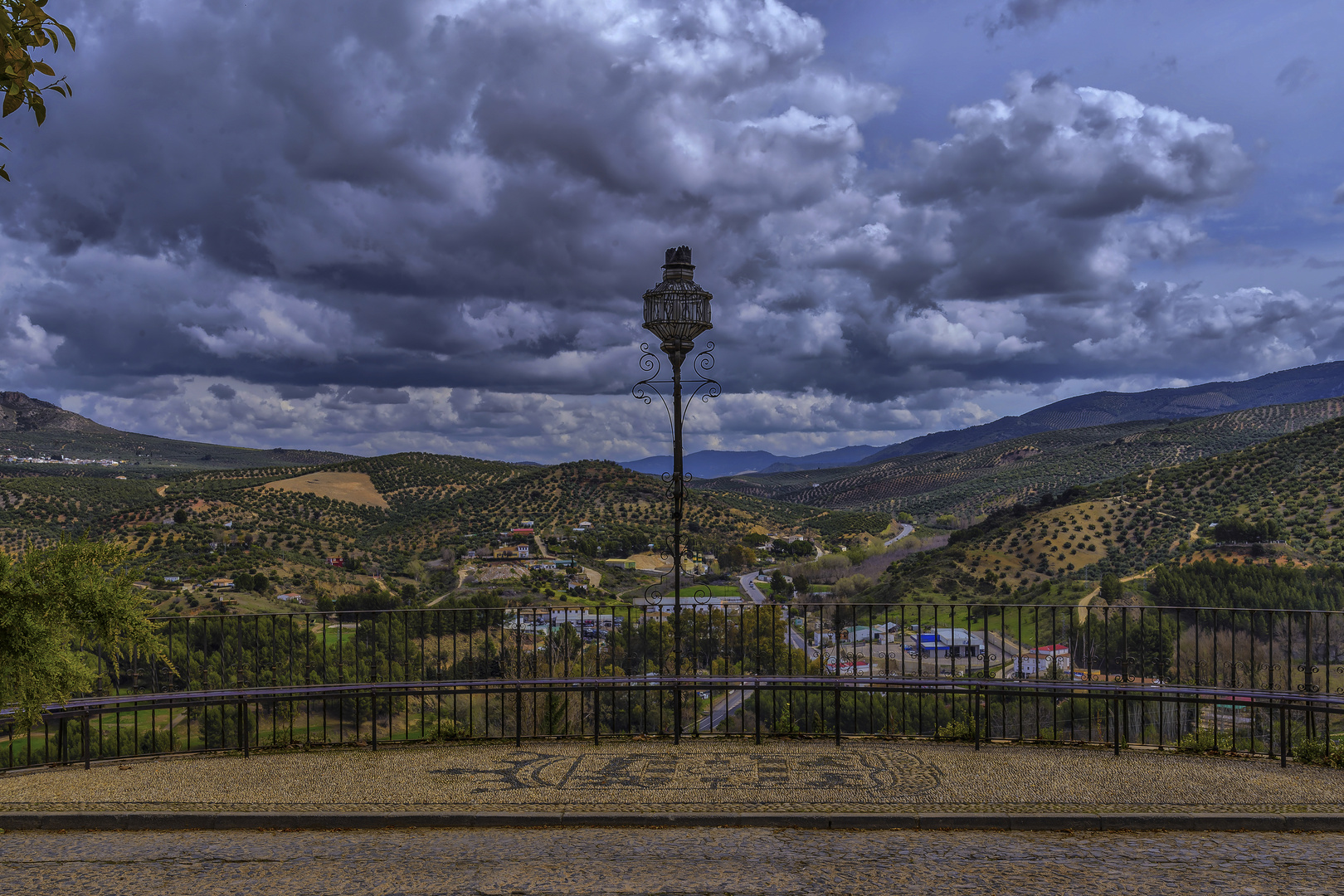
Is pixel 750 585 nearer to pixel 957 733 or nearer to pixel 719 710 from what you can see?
pixel 719 710

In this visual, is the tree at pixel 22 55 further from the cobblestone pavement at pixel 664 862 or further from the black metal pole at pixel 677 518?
the black metal pole at pixel 677 518

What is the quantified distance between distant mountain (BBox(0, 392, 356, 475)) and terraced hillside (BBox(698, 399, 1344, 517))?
6737 centimetres

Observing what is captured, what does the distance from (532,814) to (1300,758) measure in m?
6.70

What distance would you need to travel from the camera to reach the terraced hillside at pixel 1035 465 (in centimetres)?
7869

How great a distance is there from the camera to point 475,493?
65688mm

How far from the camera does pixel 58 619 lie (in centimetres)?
635

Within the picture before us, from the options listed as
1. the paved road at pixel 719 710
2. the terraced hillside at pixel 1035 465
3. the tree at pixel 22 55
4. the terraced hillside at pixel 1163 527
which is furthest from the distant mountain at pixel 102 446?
the tree at pixel 22 55

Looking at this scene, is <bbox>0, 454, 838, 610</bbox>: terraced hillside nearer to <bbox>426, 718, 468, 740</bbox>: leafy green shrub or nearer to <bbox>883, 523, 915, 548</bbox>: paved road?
<bbox>883, 523, 915, 548</bbox>: paved road

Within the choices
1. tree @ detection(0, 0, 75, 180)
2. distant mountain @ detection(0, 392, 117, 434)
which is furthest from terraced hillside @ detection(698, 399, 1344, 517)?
distant mountain @ detection(0, 392, 117, 434)

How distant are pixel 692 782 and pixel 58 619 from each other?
16.8 feet

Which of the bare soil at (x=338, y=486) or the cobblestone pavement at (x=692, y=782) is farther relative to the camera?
the bare soil at (x=338, y=486)

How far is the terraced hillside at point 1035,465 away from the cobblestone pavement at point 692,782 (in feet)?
233

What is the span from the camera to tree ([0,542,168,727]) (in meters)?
6.14

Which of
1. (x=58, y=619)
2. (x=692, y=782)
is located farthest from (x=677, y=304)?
(x=58, y=619)
